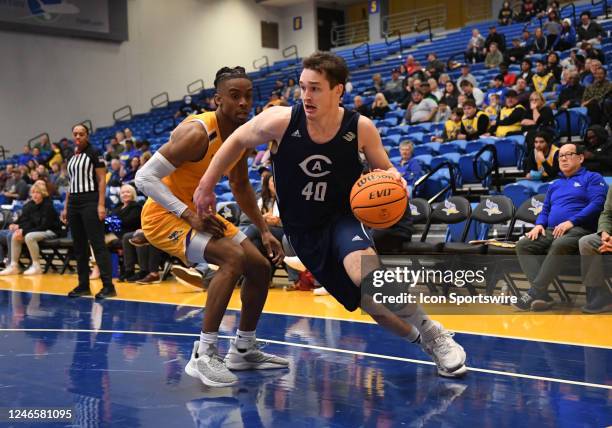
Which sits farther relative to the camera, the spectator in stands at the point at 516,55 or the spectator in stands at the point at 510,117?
the spectator in stands at the point at 516,55

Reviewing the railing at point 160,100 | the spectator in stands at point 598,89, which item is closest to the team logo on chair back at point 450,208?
the spectator in stands at point 598,89

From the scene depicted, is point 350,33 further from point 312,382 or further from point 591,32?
point 312,382

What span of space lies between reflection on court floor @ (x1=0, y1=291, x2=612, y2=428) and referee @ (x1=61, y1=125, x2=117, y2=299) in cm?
226

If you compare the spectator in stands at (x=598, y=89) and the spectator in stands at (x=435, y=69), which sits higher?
the spectator in stands at (x=435, y=69)

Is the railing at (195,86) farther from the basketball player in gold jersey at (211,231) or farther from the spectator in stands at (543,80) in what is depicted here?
the basketball player in gold jersey at (211,231)

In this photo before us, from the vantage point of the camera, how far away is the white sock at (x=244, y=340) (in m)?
4.20

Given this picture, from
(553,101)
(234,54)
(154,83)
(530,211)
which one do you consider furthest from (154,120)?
(530,211)

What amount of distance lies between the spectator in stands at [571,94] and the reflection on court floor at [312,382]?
6063mm

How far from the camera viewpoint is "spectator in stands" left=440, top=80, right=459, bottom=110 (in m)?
12.5

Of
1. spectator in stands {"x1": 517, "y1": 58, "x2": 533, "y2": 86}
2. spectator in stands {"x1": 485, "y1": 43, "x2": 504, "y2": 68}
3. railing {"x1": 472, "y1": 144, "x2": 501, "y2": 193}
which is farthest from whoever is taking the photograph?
spectator in stands {"x1": 485, "y1": 43, "x2": 504, "y2": 68}

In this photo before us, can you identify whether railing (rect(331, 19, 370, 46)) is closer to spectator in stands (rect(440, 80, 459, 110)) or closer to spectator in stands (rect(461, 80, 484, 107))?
spectator in stands (rect(440, 80, 459, 110))

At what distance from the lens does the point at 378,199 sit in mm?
3441

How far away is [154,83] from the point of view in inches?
1013

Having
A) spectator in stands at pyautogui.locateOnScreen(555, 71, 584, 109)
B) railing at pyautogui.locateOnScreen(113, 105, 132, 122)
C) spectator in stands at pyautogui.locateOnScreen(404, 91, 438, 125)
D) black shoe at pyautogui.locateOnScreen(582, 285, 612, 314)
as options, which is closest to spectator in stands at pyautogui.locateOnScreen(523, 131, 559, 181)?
spectator in stands at pyautogui.locateOnScreen(555, 71, 584, 109)
